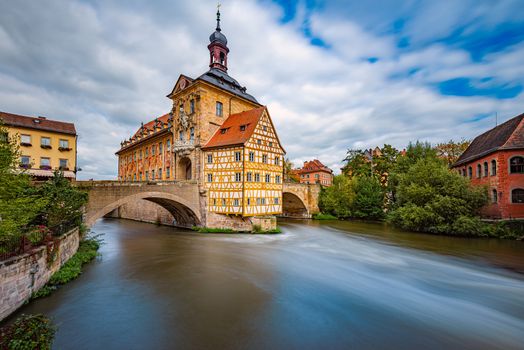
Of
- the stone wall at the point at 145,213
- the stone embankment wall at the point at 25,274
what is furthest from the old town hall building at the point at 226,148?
the stone embankment wall at the point at 25,274

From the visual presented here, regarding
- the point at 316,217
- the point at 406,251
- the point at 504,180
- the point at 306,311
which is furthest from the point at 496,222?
the point at 306,311

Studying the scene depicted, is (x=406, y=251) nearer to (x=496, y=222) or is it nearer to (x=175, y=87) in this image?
(x=496, y=222)

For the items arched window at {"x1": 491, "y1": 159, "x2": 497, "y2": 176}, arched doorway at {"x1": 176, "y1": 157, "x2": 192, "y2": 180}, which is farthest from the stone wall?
arched window at {"x1": 491, "y1": 159, "x2": 497, "y2": 176}

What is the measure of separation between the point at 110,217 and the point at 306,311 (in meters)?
34.4

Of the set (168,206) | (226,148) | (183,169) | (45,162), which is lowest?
(168,206)

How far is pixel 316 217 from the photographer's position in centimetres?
3180

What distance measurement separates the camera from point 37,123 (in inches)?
877

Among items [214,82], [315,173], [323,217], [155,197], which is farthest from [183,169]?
[315,173]

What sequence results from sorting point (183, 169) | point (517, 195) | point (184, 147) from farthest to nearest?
point (183, 169), point (184, 147), point (517, 195)

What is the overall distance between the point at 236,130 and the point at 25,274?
16.1 m

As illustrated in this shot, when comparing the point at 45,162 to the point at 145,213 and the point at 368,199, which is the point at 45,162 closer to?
the point at 145,213

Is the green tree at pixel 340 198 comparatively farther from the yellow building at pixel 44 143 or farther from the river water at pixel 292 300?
the yellow building at pixel 44 143

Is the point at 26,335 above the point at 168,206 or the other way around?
the other way around

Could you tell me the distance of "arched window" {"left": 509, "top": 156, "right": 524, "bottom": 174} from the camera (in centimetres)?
1836
